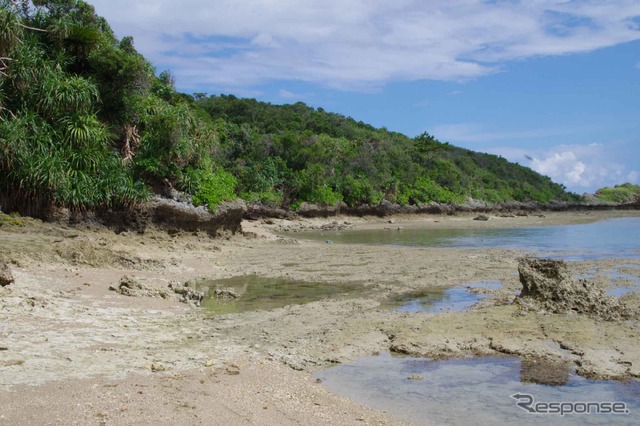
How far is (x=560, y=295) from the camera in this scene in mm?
10531

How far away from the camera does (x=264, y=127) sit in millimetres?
58469

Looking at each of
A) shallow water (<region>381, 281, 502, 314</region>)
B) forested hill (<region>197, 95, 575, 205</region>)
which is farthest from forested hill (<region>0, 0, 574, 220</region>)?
forested hill (<region>197, 95, 575, 205</region>)

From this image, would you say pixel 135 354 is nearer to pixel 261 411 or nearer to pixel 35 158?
pixel 261 411

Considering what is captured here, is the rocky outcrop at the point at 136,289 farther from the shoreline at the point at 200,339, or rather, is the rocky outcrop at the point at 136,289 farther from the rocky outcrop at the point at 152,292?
the shoreline at the point at 200,339

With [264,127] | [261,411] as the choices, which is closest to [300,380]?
[261,411]

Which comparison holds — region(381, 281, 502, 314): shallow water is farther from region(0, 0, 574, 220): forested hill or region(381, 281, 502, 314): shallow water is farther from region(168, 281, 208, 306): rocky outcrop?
region(0, 0, 574, 220): forested hill

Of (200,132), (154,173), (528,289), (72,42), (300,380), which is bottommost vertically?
(300,380)

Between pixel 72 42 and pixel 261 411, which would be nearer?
pixel 261 411

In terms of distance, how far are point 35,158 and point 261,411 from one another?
581 inches

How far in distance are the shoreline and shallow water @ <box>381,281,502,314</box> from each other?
0.38m

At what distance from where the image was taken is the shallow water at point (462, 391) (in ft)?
19.5

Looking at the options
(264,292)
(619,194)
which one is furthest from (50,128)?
(619,194)

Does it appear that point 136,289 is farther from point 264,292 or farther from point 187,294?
point 264,292

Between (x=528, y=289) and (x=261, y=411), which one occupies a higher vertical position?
(x=528, y=289)
